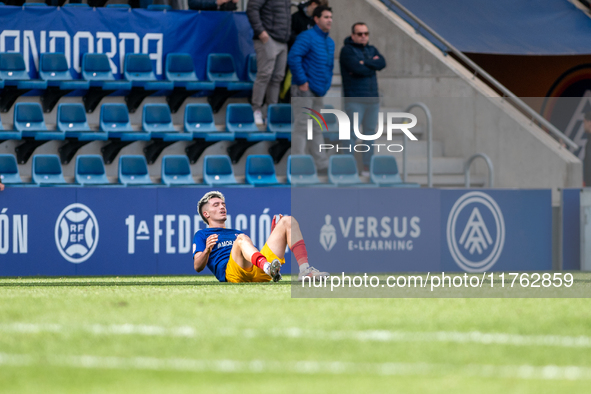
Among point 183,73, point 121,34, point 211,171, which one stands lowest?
point 211,171

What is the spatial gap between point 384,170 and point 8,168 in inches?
192

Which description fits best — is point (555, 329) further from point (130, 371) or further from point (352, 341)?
point (130, 371)

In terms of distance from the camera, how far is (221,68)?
45.6 feet

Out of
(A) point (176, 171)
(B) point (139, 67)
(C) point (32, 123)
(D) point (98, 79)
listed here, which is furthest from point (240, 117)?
(C) point (32, 123)

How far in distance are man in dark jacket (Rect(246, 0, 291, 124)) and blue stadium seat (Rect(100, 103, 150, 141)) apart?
6.02 ft

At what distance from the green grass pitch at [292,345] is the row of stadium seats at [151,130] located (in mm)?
5723

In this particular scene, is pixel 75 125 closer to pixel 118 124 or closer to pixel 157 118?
pixel 118 124

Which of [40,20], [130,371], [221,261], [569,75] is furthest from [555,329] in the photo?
[569,75]

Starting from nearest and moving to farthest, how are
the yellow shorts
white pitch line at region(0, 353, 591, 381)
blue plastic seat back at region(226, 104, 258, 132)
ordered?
white pitch line at region(0, 353, 591, 381), the yellow shorts, blue plastic seat back at region(226, 104, 258, 132)

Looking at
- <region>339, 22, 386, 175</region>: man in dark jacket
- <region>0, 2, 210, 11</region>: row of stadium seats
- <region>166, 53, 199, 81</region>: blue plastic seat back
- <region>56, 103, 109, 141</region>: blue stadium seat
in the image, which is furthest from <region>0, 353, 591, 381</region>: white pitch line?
<region>0, 2, 210, 11</region>: row of stadium seats

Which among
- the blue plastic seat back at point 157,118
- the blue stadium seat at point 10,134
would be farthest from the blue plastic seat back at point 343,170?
the blue stadium seat at point 10,134

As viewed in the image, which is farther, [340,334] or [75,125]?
[75,125]

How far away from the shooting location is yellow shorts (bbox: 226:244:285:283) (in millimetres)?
8297

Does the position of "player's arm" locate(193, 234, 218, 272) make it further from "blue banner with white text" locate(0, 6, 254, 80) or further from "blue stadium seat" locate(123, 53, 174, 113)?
"blue banner with white text" locate(0, 6, 254, 80)
